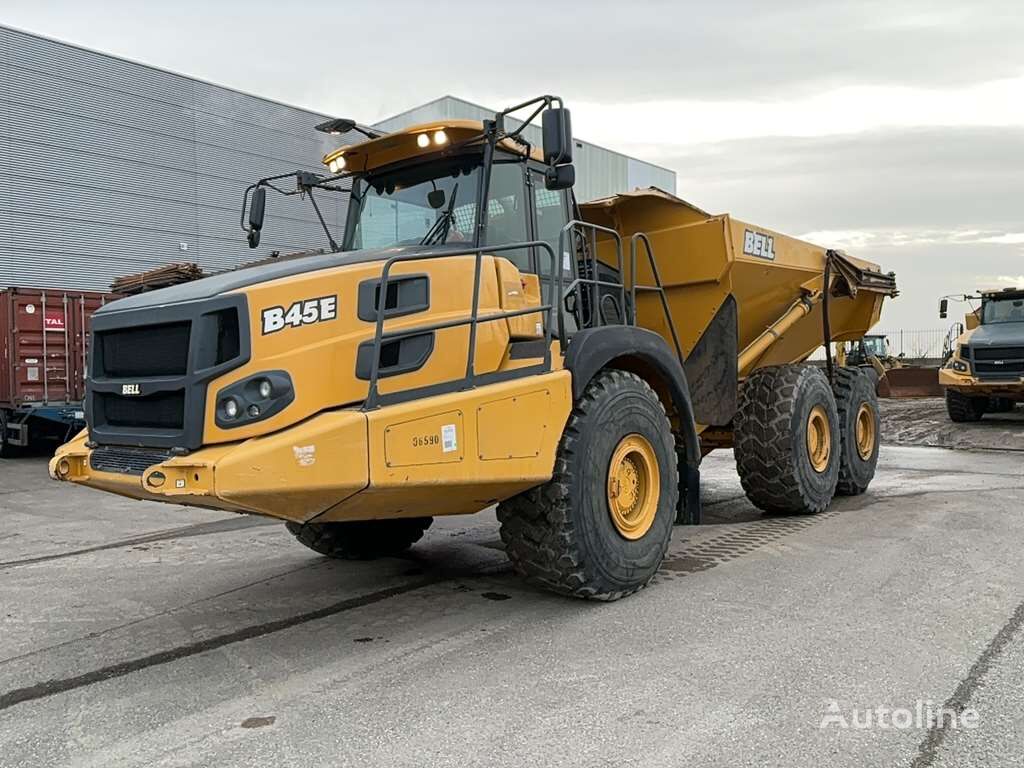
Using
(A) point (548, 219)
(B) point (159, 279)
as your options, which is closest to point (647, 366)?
(A) point (548, 219)

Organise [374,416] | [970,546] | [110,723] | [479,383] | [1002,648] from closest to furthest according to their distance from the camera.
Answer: [110,723], [374,416], [1002,648], [479,383], [970,546]

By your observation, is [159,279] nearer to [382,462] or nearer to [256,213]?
[256,213]

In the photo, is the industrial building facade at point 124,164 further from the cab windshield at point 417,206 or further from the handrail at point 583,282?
the handrail at point 583,282

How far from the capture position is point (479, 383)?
438cm

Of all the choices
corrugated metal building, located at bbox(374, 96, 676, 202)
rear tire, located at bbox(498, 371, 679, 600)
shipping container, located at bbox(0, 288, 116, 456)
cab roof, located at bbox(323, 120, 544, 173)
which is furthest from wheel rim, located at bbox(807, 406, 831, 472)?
corrugated metal building, located at bbox(374, 96, 676, 202)

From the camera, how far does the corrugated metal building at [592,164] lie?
24641 millimetres

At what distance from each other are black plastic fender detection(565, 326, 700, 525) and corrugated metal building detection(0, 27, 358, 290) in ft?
48.1

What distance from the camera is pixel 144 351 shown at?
161 inches

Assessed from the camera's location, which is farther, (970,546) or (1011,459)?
(1011,459)

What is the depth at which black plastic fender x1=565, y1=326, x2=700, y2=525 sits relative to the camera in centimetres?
485

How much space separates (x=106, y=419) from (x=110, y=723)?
149 centimetres

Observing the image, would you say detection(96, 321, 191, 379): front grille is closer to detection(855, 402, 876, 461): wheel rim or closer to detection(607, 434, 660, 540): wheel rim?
detection(607, 434, 660, 540): wheel rim

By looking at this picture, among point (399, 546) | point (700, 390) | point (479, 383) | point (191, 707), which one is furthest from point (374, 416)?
point (700, 390)

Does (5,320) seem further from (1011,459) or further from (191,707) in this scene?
(1011,459)
